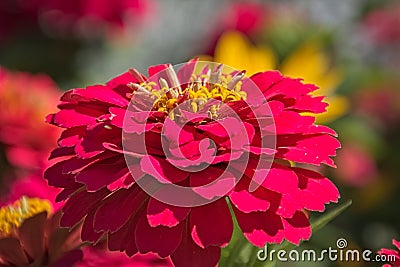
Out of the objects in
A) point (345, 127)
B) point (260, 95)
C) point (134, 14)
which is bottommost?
point (345, 127)

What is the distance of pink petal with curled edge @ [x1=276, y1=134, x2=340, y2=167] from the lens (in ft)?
1.59

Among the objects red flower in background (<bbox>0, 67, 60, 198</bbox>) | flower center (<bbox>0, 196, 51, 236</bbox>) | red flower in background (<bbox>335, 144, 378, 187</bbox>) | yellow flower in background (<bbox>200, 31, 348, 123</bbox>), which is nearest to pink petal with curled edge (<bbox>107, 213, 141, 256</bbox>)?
flower center (<bbox>0, 196, 51, 236</bbox>)

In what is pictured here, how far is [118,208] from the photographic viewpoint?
474mm

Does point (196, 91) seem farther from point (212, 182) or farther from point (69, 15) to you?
point (69, 15)

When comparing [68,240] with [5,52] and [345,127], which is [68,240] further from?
[5,52]

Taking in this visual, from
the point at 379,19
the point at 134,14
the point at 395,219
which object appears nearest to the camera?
the point at 395,219

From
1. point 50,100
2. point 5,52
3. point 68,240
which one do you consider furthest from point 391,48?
point 68,240

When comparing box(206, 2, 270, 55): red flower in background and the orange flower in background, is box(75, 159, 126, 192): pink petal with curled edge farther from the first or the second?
box(206, 2, 270, 55): red flower in background

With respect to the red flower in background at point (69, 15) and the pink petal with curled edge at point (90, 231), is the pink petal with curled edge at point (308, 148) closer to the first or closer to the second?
the pink petal with curled edge at point (90, 231)

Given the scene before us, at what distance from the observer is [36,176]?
0.71 m

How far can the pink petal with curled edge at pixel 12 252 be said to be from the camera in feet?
1.77

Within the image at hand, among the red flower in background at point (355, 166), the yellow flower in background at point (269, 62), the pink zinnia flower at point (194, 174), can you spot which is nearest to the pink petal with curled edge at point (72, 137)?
the pink zinnia flower at point (194, 174)

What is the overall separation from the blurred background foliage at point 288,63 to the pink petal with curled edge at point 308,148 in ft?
1.16

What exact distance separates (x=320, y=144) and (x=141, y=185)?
11cm
